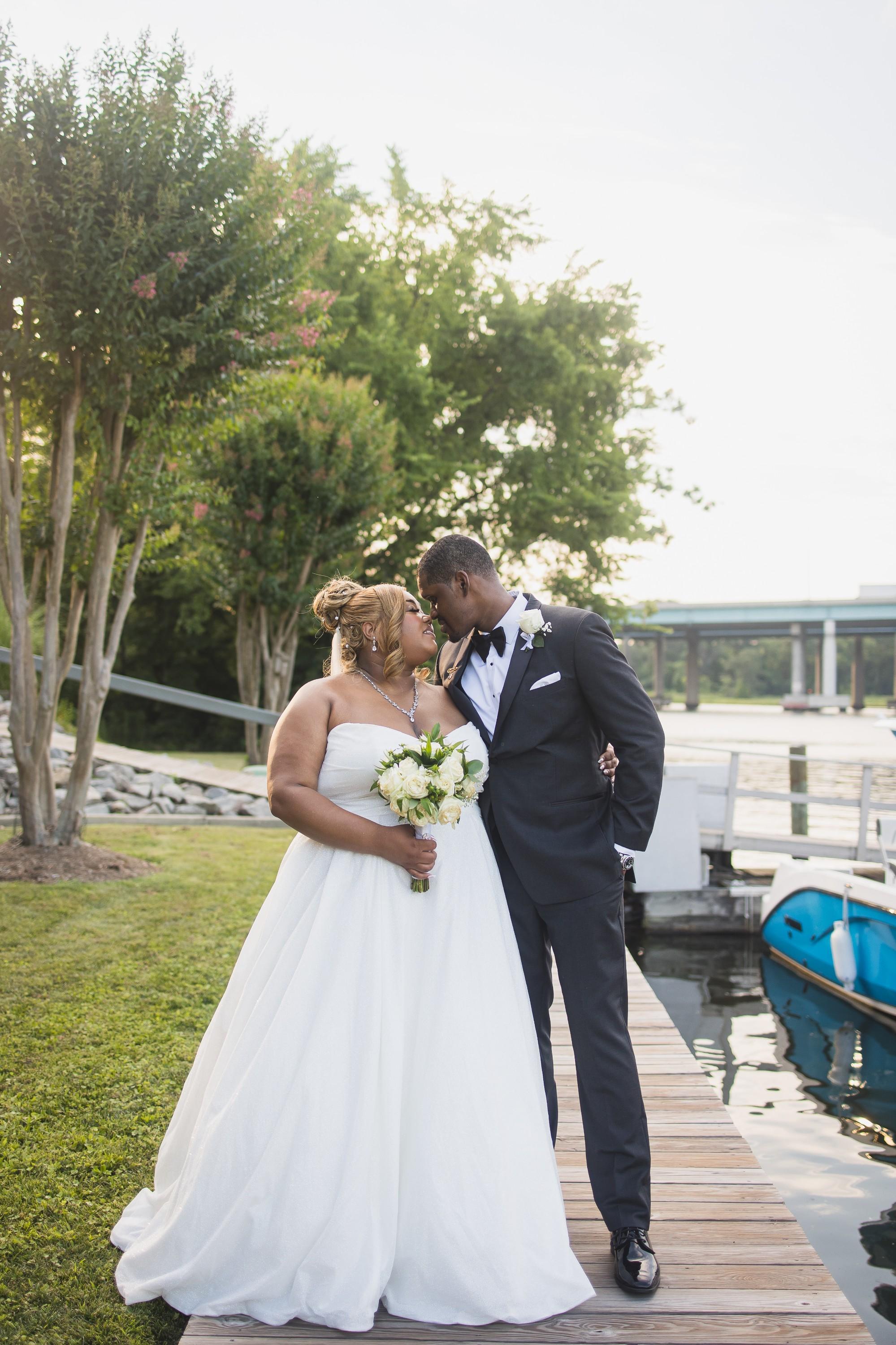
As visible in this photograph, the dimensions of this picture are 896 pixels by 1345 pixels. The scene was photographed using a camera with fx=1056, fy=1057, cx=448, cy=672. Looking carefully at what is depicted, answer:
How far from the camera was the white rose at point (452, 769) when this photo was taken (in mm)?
2916

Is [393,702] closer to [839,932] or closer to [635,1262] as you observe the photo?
[635,1262]

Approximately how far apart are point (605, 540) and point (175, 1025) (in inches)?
775

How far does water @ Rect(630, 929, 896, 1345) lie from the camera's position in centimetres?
491

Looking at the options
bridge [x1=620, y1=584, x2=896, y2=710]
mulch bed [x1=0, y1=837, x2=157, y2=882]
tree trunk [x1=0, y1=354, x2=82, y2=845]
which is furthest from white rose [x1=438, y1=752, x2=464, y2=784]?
bridge [x1=620, y1=584, x2=896, y2=710]

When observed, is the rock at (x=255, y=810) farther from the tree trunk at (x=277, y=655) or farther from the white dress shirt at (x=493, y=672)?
the white dress shirt at (x=493, y=672)

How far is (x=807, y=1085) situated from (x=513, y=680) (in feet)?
16.8

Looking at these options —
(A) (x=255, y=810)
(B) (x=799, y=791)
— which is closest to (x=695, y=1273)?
(A) (x=255, y=810)

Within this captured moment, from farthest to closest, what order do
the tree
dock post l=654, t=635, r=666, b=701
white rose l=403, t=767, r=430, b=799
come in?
dock post l=654, t=635, r=666, b=701, the tree, white rose l=403, t=767, r=430, b=799

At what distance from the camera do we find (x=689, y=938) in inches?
404

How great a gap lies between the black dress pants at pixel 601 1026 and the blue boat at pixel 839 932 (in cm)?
530

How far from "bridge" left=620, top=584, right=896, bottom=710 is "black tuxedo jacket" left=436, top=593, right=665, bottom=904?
133 ft

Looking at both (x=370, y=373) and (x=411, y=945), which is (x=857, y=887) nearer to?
(x=411, y=945)

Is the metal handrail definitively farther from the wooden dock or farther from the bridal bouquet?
the bridal bouquet

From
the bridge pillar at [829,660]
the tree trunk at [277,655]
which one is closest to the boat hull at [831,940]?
the tree trunk at [277,655]
